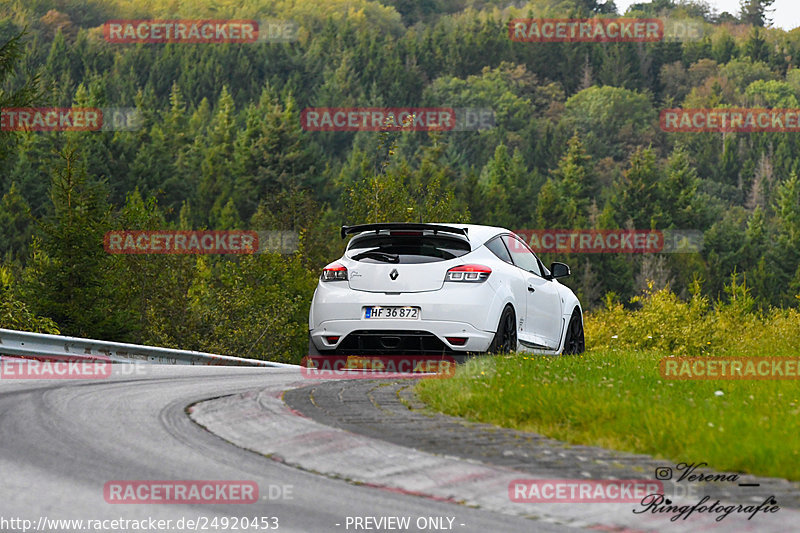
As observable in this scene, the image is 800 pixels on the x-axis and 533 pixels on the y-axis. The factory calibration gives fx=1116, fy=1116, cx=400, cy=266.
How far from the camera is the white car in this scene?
1146 centimetres

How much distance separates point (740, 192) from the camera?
152 metres

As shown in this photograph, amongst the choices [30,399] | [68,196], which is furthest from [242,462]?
[68,196]

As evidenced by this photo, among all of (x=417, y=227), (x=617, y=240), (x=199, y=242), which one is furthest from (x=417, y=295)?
(x=617, y=240)

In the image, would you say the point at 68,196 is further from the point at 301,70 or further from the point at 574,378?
the point at 301,70

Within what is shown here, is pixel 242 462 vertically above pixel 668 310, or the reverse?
pixel 242 462

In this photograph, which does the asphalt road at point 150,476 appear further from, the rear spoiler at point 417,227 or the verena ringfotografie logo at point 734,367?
the verena ringfotografie logo at point 734,367

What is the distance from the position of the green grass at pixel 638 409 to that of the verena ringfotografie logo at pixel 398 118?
129 metres

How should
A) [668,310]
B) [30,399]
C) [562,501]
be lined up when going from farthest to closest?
[668,310] < [30,399] < [562,501]

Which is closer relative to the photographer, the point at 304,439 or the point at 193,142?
the point at 304,439

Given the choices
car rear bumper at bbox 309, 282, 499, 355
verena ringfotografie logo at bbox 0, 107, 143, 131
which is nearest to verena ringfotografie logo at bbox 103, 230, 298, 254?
verena ringfotografie logo at bbox 0, 107, 143, 131

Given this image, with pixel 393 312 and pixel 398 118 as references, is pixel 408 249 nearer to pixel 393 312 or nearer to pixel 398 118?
pixel 393 312

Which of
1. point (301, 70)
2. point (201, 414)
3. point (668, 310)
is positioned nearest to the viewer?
point (201, 414)

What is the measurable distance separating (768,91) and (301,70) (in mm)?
75712

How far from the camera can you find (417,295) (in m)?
11.5
